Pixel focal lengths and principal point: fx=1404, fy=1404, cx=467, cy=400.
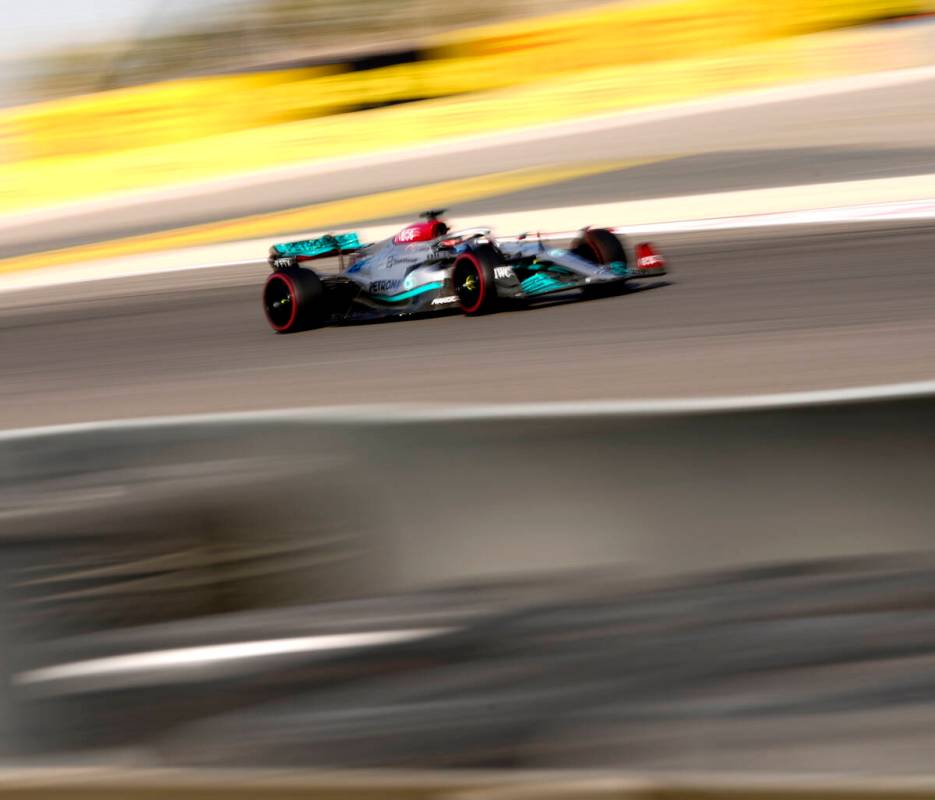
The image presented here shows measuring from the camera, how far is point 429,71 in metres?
21.8

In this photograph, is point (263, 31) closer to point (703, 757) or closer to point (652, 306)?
point (652, 306)

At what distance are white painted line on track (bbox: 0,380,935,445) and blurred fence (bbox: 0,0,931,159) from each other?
18.4 metres

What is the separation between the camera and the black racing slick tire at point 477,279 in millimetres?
7629

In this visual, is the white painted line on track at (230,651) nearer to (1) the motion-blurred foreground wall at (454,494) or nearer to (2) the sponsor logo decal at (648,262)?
(1) the motion-blurred foreground wall at (454,494)

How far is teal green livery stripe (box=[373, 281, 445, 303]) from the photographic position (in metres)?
7.97

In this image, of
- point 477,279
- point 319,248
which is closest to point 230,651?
point 477,279

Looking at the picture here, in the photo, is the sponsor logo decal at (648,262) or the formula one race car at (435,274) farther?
the sponsor logo decal at (648,262)

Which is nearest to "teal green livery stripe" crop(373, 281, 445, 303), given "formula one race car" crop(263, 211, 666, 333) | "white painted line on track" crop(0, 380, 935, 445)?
"formula one race car" crop(263, 211, 666, 333)

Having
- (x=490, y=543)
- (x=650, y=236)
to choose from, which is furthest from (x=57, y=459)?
(x=650, y=236)

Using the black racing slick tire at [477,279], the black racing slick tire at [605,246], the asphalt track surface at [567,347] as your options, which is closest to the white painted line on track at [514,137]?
the asphalt track surface at [567,347]

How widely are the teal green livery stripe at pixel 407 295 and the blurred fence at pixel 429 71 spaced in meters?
13.7

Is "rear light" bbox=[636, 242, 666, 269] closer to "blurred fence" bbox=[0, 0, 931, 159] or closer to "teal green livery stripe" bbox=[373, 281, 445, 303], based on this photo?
"teal green livery stripe" bbox=[373, 281, 445, 303]

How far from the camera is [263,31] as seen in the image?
134ft

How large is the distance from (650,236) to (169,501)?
8387mm
